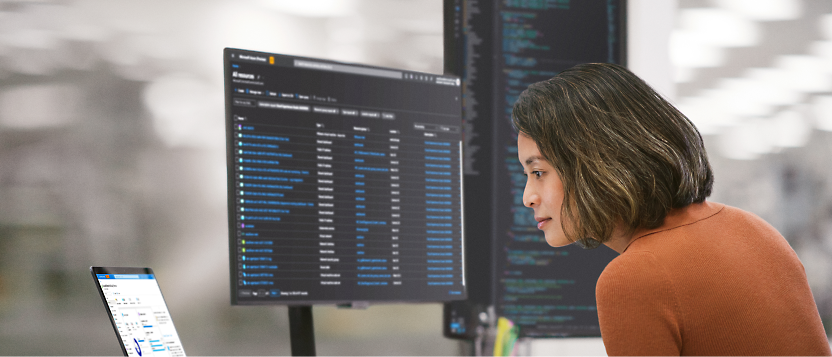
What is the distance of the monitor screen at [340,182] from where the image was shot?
3.90 ft

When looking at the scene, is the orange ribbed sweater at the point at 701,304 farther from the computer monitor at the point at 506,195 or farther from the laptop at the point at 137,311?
the computer monitor at the point at 506,195

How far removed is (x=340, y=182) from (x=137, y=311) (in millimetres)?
472

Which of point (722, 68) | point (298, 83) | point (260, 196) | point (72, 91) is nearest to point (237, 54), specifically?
point (298, 83)

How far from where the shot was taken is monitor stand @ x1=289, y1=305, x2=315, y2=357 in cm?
123

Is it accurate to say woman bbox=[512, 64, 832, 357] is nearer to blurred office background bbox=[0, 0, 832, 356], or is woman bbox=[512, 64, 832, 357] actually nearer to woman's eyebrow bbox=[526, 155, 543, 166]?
woman's eyebrow bbox=[526, 155, 543, 166]

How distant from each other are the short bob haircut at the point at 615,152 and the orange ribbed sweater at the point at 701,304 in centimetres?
8

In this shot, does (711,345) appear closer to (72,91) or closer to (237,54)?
(237,54)

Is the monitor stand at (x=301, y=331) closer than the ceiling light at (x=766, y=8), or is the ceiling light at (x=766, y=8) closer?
the monitor stand at (x=301, y=331)

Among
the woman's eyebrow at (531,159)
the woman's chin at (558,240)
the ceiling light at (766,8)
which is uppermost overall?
the ceiling light at (766,8)

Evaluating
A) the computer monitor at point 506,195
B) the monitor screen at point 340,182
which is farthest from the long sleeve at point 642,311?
the computer monitor at point 506,195

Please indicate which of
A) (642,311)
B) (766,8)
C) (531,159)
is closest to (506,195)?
(531,159)

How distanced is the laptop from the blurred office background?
36 centimetres

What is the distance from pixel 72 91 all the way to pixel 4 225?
33cm

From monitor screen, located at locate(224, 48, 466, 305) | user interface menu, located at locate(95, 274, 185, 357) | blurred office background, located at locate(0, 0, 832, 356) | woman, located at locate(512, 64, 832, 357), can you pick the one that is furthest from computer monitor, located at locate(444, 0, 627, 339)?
user interface menu, located at locate(95, 274, 185, 357)
